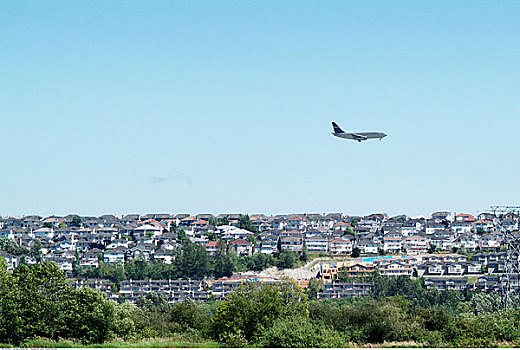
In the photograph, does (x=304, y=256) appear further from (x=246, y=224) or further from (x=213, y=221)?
(x=213, y=221)

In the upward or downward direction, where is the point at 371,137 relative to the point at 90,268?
upward

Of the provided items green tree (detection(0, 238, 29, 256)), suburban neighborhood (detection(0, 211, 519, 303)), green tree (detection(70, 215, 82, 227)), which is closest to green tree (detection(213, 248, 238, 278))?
suburban neighborhood (detection(0, 211, 519, 303))

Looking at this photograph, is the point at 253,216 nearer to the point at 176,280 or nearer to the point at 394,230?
the point at 394,230

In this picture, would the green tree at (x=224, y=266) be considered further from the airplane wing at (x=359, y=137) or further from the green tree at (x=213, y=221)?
the airplane wing at (x=359, y=137)

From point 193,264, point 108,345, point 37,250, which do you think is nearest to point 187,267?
point 193,264

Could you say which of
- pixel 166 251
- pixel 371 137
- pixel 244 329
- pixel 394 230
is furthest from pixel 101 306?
pixel 394 230

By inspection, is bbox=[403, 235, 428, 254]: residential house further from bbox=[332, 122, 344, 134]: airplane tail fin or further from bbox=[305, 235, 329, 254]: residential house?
bbox=[332, 122, 344, 134]: airplane tail fin

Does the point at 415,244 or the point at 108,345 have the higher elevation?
the point at 415,244

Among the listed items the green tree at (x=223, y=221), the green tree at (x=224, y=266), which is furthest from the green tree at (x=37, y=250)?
the green tree at (x=223, y=221)
